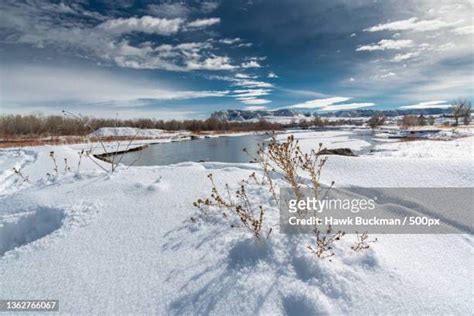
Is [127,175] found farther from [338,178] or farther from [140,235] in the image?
[338,178]

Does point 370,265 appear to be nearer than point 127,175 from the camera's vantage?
Yes

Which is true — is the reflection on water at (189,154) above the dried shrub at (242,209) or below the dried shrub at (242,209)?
below

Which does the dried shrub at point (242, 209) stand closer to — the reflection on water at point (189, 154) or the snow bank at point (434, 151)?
the reflection on water at point (189, 154)

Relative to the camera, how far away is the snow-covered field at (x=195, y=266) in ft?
7.30

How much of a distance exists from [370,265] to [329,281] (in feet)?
1.71

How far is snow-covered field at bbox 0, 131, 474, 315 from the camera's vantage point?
7.30 ft

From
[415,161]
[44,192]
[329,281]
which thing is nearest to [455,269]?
[329,281]

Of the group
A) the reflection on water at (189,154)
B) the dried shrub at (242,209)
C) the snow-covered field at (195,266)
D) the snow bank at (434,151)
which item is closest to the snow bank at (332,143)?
the reflection on water at (189,154)

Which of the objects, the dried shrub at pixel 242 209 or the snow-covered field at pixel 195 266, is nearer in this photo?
the snow-covered field at pixel 195 266

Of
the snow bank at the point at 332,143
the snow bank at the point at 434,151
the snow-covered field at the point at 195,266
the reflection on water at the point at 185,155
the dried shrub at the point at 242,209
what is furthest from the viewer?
the snow bank at the point at 332,143

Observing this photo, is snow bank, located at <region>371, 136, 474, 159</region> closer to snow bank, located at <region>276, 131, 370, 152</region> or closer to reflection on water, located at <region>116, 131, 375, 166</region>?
reflection on water, located at <region>116, 131, 375, 166</region>

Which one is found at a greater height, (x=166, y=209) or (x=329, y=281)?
(x=166, y=209)

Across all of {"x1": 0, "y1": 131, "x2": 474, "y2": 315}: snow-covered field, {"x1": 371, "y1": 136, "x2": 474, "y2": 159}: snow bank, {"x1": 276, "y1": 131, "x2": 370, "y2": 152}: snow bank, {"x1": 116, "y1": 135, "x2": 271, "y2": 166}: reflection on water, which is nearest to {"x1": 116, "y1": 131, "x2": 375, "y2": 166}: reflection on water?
{"x1": 116, "y1": 135, "x2": 271, "y2": 166}: reflection on water

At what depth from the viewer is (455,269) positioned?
2688 millimetres
